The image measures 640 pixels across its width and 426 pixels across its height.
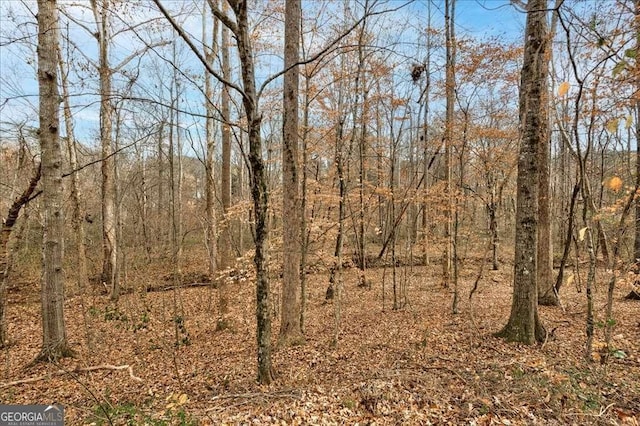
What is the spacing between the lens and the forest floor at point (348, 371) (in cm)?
298

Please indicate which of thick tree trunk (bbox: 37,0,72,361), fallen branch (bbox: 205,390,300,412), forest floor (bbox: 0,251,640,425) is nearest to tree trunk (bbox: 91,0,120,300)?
forest floor (bbox: 0,251,640,425)

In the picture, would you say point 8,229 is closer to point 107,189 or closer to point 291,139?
point 107,189

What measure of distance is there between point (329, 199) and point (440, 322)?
11.8 feet

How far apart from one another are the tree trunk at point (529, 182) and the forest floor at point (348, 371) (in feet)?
1.40

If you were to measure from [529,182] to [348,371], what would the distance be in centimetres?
364

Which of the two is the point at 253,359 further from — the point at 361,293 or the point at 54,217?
the point at 361,293

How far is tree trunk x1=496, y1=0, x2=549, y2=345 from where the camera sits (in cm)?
454

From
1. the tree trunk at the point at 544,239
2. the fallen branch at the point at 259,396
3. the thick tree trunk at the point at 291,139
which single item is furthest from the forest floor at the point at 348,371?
the thick tree trunk at the point at 291,139

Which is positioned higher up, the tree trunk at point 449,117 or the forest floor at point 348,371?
the tree trunk at point 449,117

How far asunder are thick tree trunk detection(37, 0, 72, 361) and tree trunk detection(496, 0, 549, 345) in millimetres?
6725

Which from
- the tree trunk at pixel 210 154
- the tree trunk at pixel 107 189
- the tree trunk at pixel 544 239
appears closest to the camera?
the tree trunk at pixel 544 239

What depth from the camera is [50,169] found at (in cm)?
478

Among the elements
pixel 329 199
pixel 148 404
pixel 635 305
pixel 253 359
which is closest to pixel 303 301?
pixel 253 359

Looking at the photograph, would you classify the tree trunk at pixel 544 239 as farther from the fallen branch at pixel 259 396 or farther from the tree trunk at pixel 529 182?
the fallen branch at pixel 259 396
